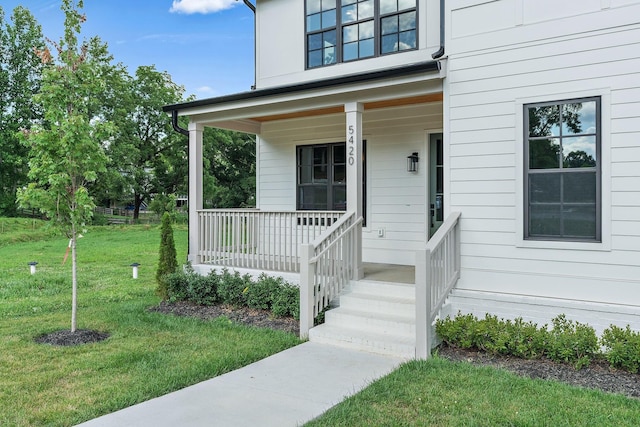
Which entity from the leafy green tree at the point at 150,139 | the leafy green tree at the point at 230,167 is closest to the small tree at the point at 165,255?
the leafy green tree at the point at 230,167

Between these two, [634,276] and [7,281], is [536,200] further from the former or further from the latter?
[7,281]

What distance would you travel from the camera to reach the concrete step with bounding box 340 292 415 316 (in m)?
5.78

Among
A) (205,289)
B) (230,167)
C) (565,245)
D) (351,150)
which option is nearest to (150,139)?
(230,167)

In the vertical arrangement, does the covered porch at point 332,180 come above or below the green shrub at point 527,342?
above

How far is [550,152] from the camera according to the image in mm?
5312

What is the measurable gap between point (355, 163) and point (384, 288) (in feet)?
5.82

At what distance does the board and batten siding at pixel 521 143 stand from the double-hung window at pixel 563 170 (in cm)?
9

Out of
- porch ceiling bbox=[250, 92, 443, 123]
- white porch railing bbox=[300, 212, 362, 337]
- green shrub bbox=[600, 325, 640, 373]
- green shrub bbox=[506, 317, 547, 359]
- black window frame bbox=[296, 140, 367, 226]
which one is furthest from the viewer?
black window frame bbox=[296, 140, 367, 226]

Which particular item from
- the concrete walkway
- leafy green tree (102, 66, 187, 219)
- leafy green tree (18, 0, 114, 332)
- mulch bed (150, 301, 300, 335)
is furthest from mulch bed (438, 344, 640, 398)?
leafy green tree (102, 66, 187, 219)

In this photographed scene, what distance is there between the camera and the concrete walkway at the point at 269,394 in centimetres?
357

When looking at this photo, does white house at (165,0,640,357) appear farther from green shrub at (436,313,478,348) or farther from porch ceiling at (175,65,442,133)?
green shrub at (436,313,478,348)

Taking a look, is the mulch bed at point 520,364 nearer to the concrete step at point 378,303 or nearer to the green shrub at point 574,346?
the green shrub at point 574,346

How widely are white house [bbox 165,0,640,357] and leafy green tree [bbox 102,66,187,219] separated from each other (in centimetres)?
2255

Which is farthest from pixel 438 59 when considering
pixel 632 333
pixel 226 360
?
pixel 226 360
